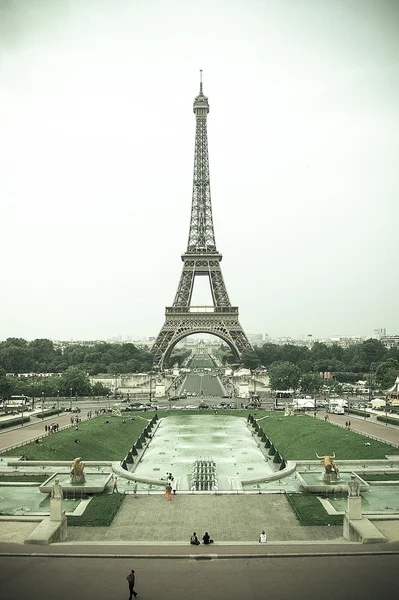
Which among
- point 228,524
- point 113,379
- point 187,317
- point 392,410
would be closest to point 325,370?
point 187,317

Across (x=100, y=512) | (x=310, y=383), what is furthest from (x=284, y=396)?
(x=100, y=512)

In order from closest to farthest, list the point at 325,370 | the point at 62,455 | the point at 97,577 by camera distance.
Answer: the point at 97,577 < the point at 62,455 < the point at 325,370

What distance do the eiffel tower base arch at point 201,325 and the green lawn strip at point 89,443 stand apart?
4826 cm

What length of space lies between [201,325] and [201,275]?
36.1 ft

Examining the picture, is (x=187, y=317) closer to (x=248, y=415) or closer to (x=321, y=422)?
(x=248, y=415)

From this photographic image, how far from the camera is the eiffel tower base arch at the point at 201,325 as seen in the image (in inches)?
4026

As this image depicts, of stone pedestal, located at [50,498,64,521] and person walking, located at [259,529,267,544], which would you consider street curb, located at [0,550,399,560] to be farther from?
stone pedestal, located at [50,498,64,521]

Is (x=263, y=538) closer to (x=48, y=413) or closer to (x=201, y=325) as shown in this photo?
(x=48, y=413)

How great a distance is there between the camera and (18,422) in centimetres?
5403

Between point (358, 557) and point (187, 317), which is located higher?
point (187, 317)

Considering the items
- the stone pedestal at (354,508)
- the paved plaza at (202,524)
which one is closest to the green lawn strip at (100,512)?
the paved plaza at (202,524)

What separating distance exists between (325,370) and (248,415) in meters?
57.2

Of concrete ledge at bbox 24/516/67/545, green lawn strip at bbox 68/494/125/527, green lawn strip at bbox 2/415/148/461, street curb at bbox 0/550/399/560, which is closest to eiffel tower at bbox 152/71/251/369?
green lawn strip at bbox 2/415/148/461

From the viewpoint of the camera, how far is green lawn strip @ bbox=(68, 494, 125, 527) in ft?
79.1
